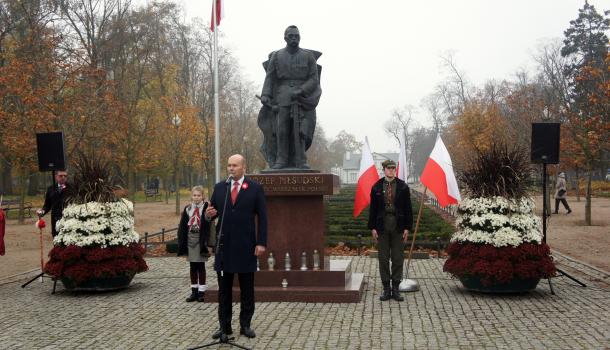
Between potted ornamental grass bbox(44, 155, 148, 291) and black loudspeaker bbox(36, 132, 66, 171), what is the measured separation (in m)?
1.29

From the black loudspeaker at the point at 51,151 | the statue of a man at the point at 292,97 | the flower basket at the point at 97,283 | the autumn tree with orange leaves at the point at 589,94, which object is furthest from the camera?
the autumn tree with orange leaves at the point at 589,94

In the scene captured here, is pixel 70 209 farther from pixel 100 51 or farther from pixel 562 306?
pixel 100 51

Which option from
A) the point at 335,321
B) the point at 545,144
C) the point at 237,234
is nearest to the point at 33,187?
the point at 545,144

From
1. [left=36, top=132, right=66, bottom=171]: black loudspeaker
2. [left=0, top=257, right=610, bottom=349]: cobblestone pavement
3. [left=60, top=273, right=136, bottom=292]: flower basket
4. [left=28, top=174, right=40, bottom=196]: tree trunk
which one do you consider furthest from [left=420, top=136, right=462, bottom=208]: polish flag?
[left=28, top=174, right=40, bottom=196]: tree trunk

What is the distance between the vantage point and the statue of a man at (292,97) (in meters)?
10.1

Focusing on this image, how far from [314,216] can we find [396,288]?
158 cm

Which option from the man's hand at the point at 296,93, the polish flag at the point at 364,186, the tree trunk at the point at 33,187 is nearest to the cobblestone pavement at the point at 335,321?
the polish flag at the point at 364,186

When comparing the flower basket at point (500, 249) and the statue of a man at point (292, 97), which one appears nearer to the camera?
the flower basket at point (500, 249)

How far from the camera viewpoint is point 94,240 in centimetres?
970

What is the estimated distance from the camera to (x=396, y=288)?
8914 millimetres

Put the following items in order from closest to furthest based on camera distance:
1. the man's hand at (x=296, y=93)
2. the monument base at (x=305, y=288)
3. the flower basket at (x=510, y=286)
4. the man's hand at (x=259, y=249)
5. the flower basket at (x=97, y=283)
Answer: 1. the man's hand at (x=259, y=249)
2. the monument base at (x=305, y=288)
3. the flower basket at (x=510, y=286)
4. the flower basket at (x=97, y=283)
5. the man's hand at (x=296, y=93)

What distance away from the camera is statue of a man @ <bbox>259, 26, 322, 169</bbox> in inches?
397

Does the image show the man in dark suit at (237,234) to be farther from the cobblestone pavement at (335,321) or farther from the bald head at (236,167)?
the cobblestone pavement at (335,321)

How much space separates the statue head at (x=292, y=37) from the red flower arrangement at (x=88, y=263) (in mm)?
4207
